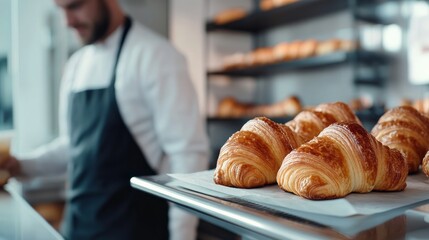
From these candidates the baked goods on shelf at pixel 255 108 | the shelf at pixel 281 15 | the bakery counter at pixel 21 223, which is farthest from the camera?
the baked goods on shelf at pixel 255 108

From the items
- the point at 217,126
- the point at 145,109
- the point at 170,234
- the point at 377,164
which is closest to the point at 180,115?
the point at 145,109

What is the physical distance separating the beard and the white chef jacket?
0.08m

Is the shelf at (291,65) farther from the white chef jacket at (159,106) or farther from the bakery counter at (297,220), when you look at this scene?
the bakery counter at (297,220)

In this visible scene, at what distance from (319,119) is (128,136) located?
0.88m

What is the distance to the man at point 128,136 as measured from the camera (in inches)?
53.9

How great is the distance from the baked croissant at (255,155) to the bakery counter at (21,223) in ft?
1.31

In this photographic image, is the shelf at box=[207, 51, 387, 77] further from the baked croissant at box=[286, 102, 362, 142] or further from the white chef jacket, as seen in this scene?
the baked croissant at box=[286, 102, 362, 142]

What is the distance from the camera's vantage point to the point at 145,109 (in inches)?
56.1

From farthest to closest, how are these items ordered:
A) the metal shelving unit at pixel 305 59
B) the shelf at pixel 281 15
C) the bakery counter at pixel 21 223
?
the shelf at pixel 281 15
the metal shelving unit at pixel 305 59
the bakery counter at pixel 21 223

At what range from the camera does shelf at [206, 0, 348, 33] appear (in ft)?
8.30

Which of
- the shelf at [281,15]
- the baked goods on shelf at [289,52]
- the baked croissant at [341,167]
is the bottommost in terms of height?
the baked croissant at [341,167]

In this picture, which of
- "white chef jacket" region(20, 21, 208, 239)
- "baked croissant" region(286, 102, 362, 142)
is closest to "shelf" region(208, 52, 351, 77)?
"white chef jacket" region(20, 21, 208, 239)

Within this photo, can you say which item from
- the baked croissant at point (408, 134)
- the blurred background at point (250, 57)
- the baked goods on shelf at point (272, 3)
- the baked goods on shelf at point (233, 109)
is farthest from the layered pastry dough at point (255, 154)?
the baked goods on shelf at point (233, 109)

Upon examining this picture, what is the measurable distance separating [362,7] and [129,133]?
5.00 feet
